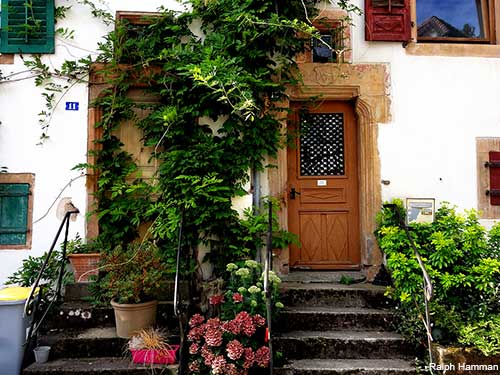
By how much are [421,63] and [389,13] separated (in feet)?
2.47

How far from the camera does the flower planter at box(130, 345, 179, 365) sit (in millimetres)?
3795

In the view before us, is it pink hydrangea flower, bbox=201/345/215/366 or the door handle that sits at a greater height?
the door handle

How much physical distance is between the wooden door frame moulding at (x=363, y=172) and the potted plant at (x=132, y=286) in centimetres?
163

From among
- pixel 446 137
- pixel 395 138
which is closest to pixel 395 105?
pixel 395 138

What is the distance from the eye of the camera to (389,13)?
531cm

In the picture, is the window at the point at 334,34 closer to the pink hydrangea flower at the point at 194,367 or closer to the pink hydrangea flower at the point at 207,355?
the pink hydrangea flower at the point at 207,355

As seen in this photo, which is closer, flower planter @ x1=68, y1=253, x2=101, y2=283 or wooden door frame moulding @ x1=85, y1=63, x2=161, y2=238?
flower planter @ x1=68, y1=253, x2=101, y2=283

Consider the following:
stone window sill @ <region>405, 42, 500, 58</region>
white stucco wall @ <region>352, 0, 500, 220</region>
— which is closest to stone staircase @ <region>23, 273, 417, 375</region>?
white stucco wall @ <region>352, 0, 500, 220</region>

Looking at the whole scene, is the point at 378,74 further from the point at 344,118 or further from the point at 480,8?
the point at 480,8

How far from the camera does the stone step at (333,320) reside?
429cm

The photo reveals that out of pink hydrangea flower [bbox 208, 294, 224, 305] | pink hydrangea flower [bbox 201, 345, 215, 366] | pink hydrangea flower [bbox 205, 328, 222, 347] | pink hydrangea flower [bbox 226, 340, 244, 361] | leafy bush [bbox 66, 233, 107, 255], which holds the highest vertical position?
leafy bush [bbox 66, 233, 107, 255]

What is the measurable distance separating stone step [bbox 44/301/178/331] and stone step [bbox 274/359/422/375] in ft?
4.42

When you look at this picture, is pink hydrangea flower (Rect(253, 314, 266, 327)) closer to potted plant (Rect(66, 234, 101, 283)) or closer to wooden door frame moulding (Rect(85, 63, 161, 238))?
potted plant (Rect(66, 234, 101, 283))

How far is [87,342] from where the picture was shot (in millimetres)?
4082
